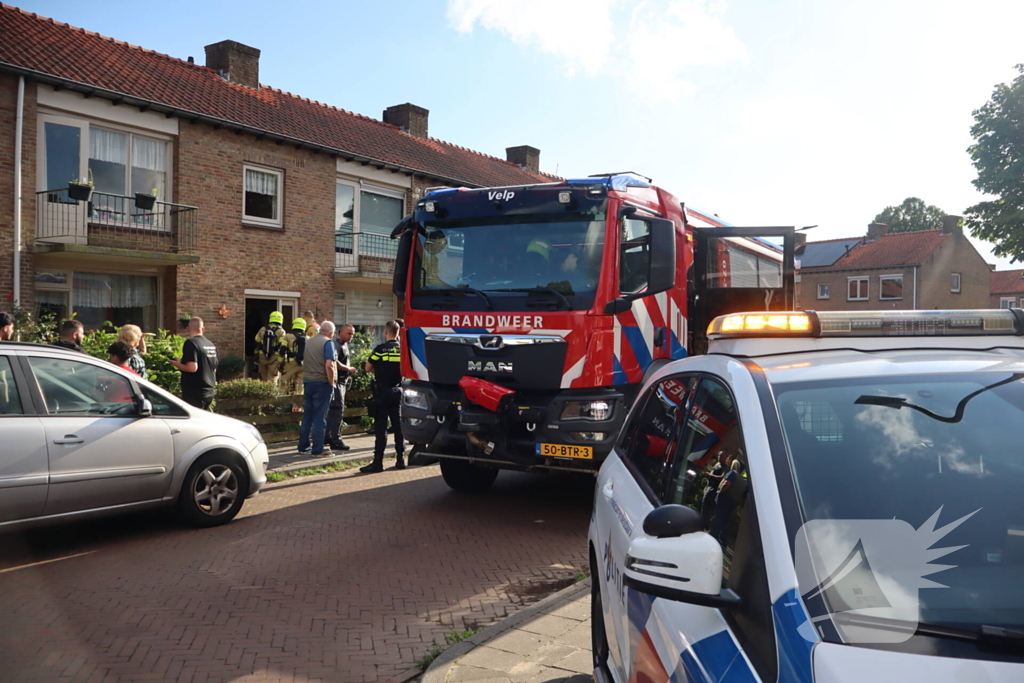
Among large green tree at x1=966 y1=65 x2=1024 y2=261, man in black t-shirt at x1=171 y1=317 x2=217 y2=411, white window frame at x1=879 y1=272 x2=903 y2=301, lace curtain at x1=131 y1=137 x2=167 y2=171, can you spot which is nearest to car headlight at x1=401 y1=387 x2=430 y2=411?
man in black t-shirt at x1=171 y1=317 x2=217 y2=411

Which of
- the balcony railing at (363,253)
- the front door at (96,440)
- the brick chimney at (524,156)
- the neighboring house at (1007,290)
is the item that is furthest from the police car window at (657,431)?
the neighboring house at (1007,290)

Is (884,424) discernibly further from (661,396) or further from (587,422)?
(587,422)

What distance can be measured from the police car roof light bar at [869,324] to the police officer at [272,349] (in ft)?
43.2

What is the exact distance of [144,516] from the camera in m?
7.58

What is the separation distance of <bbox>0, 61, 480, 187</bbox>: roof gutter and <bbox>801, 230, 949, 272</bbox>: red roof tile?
3849cm

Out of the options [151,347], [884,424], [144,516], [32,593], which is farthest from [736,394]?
[151,347]

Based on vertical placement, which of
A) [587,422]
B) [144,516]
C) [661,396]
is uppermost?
[661,396]

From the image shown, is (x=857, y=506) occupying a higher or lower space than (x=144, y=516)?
higher

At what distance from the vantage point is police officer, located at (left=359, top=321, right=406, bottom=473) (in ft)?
33.3

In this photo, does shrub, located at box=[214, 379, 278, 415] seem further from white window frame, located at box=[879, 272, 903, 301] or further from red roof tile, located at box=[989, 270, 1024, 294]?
red roof tile, located at box=[989, 270, 1024, 294]

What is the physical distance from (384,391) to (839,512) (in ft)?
28.6

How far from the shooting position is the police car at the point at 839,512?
178cm

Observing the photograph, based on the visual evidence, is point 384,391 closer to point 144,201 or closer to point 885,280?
point 144,201

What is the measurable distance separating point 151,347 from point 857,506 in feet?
42.8
